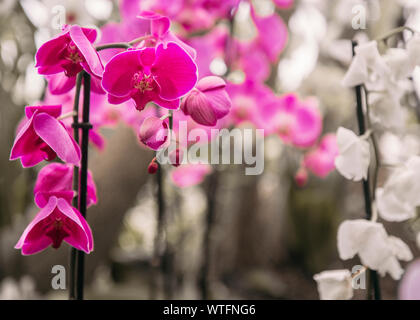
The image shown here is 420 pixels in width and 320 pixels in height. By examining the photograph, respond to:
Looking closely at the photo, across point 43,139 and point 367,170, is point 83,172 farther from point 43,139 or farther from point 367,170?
point 367,170

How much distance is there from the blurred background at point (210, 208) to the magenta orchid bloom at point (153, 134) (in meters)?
0.33

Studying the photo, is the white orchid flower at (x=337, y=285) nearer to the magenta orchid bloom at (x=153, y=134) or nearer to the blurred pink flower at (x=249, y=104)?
the magenta orchid bloom at (x=153, y=134)

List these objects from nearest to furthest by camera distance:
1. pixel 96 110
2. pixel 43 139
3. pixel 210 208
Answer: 1. pixel 43 139
2. pixel 96 110
3. pixel 210 208

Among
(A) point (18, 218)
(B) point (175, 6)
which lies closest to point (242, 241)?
(A) point (18, 218)

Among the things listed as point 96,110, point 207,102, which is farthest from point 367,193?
point 96,110

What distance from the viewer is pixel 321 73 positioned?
1.15m

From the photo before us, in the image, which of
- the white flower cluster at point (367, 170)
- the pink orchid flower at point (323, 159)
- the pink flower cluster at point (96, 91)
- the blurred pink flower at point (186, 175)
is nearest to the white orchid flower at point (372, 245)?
the white flower cluster at point (367, 170)

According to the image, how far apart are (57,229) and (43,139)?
0.06 metres

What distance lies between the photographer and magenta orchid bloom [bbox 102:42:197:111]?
0.87ft

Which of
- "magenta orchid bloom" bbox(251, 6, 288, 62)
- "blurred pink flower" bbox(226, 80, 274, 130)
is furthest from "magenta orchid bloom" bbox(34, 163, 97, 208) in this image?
"magenta orchid bloom" bbox(251, 6, 288, 62)

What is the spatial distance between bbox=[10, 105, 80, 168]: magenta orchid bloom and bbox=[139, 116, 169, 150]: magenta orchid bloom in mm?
43

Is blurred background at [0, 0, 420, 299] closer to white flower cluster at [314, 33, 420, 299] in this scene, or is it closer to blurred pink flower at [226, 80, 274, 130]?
blurred pink flower at [226, 80, 274, 130]

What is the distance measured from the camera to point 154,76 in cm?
27
